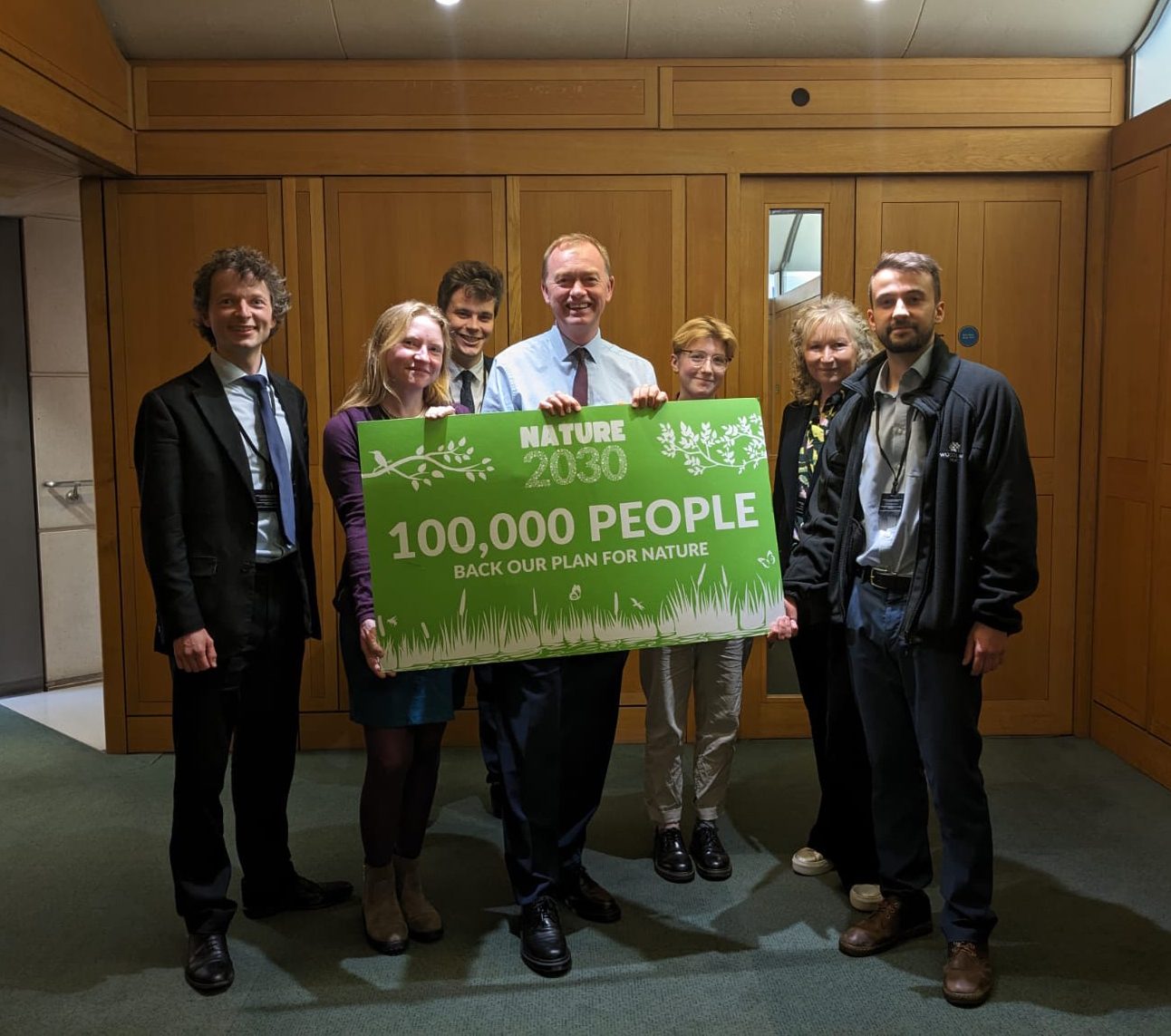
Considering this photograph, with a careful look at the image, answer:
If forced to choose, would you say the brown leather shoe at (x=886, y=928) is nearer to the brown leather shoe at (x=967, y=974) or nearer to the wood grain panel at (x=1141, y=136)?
the brown leather shoe at (x=967, y=974)

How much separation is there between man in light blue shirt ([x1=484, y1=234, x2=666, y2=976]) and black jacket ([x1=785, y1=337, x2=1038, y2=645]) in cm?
61

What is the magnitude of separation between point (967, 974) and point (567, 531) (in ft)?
4.21

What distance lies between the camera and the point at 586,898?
8.19ft

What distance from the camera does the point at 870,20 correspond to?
3.64m

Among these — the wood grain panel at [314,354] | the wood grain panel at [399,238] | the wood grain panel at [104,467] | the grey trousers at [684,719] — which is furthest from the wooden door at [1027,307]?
the wood grain panel at [104,467]

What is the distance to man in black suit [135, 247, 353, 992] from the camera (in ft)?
7.21

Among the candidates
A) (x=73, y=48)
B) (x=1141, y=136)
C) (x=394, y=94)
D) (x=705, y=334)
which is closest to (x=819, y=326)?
(x=705, y=334)

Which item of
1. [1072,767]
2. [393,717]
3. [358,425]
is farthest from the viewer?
[1072,767]

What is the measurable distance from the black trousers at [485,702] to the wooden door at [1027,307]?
205 centimetres

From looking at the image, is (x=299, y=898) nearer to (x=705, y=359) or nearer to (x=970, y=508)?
(x=705, y=359)

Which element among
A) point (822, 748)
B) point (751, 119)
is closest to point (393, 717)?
point (822, 748)

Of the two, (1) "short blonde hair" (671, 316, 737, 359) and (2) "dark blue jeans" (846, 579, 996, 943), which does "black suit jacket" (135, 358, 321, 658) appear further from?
(2) "dark blue jeans" (846, 579, 996, 943)

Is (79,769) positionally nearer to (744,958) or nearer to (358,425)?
(358,425)

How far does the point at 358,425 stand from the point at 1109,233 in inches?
123
